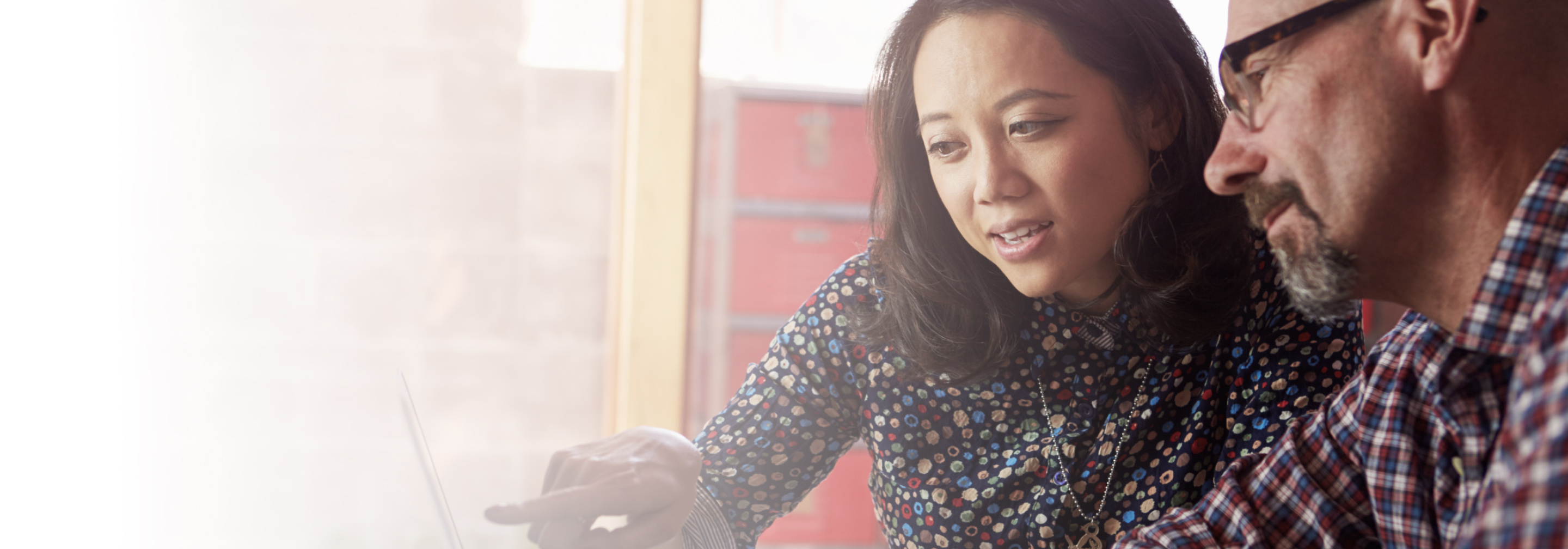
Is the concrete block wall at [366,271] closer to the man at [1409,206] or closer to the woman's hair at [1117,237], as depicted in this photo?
the woman's hair at [1117,237]

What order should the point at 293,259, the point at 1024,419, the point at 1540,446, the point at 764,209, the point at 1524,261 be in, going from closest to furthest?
1. the point at 1540,446
2. the point at 1524,261
3. the point at 1024,419
4. the point at 293,259
5. the point at 764,209

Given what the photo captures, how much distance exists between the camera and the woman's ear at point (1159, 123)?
0.84 m

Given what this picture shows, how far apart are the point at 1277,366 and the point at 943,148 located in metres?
0.34

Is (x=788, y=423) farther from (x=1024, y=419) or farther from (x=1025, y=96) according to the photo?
(x=1025, y=96)

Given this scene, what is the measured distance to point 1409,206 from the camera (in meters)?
0.56

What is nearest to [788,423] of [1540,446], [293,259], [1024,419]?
[1024,419]

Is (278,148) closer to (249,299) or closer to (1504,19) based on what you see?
(249,299)

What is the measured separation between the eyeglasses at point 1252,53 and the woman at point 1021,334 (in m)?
0.16

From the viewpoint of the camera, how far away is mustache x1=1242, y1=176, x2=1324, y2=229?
0.59 meters

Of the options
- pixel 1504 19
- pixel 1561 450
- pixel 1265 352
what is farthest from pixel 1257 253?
pixel 1561 450

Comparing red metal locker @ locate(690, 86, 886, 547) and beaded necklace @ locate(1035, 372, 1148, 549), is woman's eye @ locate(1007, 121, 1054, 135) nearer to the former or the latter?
beaded necklace @ locate(1035, 372, 1148, 549)

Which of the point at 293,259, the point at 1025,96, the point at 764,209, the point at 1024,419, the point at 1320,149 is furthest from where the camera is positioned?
the point at 764,209

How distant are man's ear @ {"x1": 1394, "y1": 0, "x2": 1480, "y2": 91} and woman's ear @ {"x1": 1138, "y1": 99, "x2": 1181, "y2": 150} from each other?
0.97ft

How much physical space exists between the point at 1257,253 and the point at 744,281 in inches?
49.6
